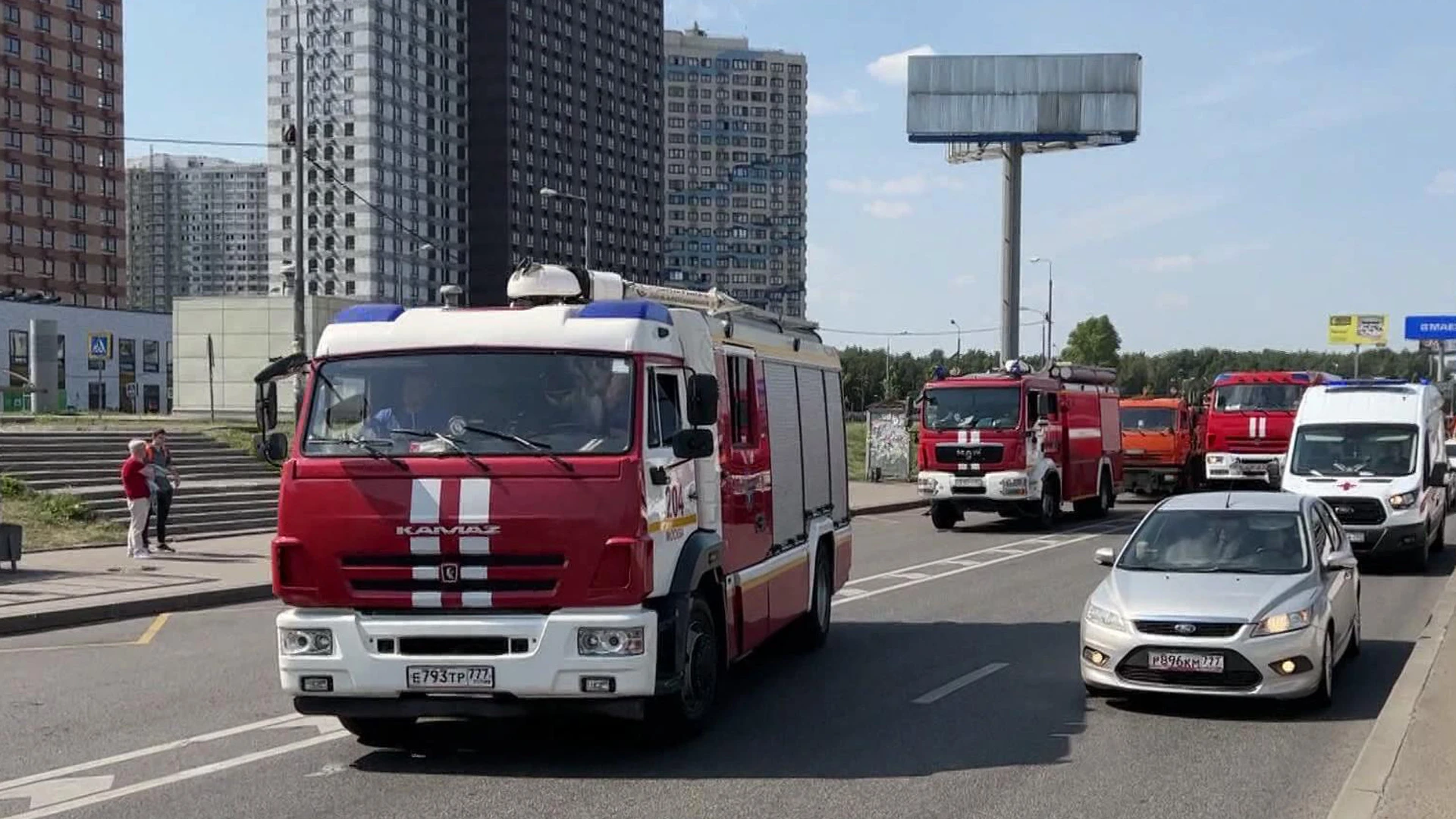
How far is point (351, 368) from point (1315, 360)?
13361 centimetres

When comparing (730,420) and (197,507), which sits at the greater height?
(730,420)

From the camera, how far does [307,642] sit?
834 centimetres

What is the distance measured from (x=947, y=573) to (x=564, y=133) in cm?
13117

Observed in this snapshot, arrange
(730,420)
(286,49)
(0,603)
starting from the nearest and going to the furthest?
(730,420) → (0,603) → (286,49)

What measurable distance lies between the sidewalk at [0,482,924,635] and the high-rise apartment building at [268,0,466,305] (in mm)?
100651

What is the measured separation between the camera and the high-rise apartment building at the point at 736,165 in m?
173

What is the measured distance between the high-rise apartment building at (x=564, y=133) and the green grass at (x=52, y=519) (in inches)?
3974

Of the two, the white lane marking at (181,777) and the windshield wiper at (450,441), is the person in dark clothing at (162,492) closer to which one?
the white lane marking at (181,777)

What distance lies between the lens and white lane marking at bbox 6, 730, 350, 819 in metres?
7.50

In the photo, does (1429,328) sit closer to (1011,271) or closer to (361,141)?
(1011,271)

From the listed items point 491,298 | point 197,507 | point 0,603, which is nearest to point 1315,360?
point 491,298

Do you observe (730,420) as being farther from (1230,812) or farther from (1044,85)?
(1044,85)

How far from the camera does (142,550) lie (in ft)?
70.1

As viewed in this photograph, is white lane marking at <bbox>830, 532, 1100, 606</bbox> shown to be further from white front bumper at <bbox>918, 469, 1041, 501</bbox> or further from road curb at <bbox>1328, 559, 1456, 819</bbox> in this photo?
road curb at <bbox>1328, 559, 1456, 819</bbox>
